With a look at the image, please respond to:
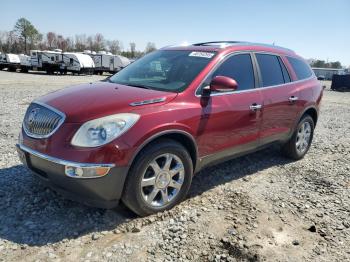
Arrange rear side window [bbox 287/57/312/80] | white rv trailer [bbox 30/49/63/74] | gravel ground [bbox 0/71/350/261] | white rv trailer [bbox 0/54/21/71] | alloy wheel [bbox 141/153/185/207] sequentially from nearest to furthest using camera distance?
gravel ground [bbox 0/71/350/261] < alloy wheel [bbox 141/153/185/207] < rear side window [bbox 287/57/312/80] < white rv trailer [bbox 30/49/63/74] < white rv trailer [bbox 0/54/21/71]

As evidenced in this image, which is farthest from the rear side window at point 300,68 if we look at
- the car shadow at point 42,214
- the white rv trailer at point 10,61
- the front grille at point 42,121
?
the white rv trailer at point 10,61

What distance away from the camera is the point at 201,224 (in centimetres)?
350

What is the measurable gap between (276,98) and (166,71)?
65.8 inches

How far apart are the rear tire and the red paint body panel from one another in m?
0.47

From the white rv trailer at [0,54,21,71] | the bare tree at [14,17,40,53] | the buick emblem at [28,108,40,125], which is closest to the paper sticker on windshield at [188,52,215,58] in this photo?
the buick emblem at [28,108,40,125]

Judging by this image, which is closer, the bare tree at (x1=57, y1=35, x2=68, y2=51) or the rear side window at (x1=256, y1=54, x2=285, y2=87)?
the rear side window at (x1=256, y1=54, x2=285, y2=87)

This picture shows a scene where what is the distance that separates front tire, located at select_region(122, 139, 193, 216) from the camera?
3273mm

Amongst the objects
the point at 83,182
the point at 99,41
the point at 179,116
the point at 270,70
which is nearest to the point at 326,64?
the point at 99,41

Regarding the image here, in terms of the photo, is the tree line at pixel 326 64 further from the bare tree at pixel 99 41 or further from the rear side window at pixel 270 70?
the rear side window at pixel 270 70

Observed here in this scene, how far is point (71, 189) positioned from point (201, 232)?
131 centimetres

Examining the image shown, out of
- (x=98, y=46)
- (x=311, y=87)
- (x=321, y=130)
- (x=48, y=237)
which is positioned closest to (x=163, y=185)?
(x=48, y=237)

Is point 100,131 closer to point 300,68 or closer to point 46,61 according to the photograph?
point 300,68

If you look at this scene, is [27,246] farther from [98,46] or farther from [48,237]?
[98,46]

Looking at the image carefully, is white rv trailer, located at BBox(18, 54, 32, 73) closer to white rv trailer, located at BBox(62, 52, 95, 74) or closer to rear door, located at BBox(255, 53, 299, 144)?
white rv trailer, located at BBox(62, 52, 95, 74)
